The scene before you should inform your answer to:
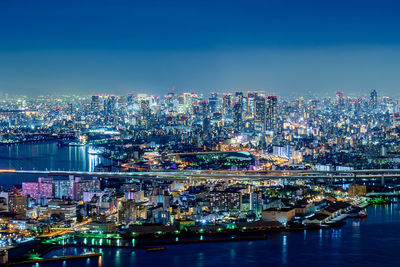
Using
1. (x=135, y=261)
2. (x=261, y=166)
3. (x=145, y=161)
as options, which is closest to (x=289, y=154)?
(x=261, y=166)

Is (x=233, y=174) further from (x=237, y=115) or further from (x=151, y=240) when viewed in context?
(x=237, y=115)

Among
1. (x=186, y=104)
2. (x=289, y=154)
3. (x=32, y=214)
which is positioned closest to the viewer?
(x=32, y=214)

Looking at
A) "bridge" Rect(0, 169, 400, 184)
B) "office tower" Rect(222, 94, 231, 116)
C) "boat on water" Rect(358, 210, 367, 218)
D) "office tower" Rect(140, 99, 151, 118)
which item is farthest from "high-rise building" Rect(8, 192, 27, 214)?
"office tower" Rect(222, 94, 231, 116)

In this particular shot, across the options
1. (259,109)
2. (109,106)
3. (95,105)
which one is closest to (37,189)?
(259,109)

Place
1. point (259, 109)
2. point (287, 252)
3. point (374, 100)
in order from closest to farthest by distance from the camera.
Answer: point (287, 252) < point (259, 109) < point (374, 100)

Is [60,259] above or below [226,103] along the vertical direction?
below

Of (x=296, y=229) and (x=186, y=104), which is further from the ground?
(x=186, y=104)

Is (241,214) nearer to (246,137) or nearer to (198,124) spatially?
(246,137)
